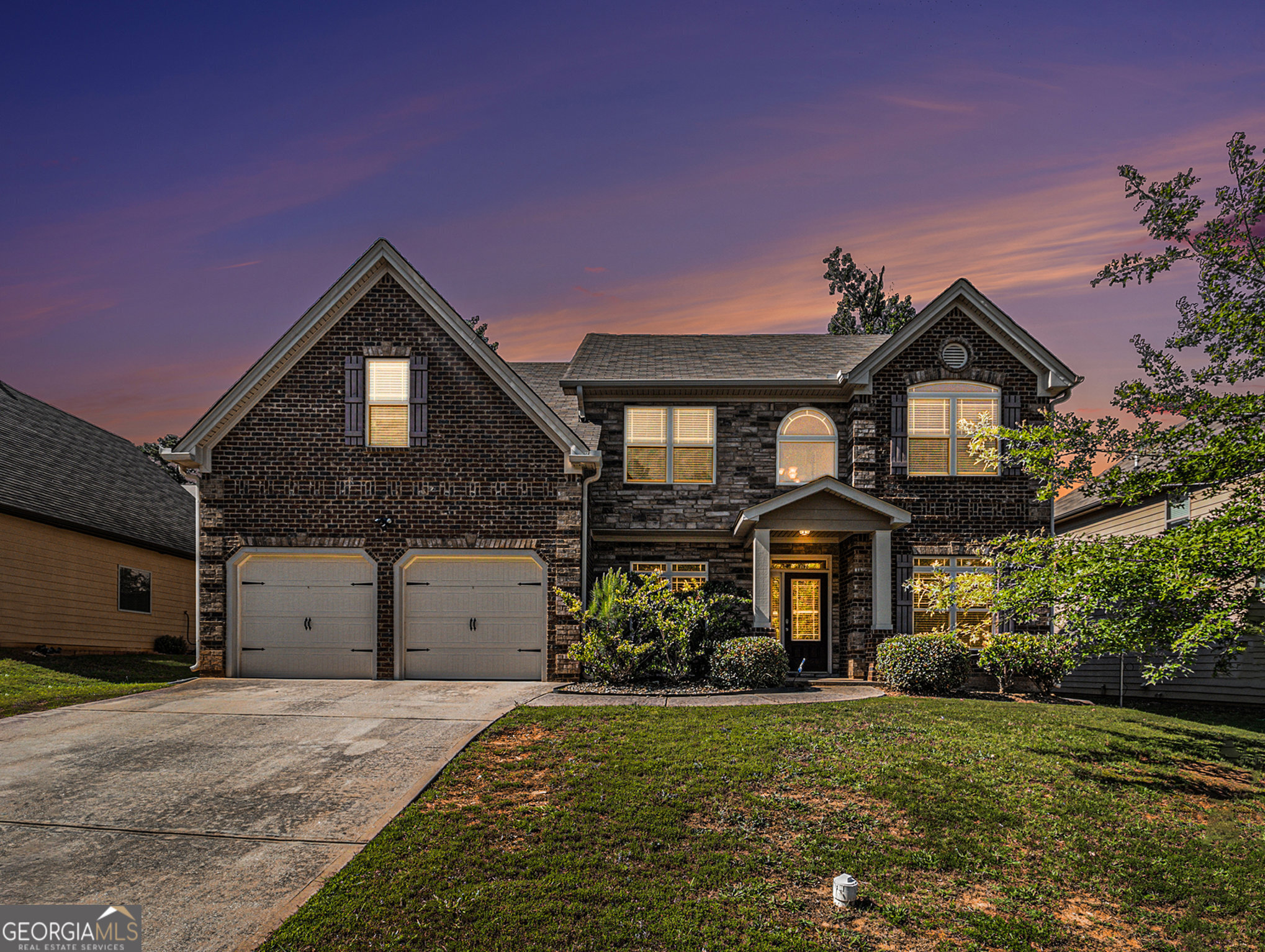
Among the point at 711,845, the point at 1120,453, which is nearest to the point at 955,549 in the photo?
the point at 1120,453

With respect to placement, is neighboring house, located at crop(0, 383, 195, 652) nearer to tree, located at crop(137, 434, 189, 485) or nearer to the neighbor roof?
the neighbor roof

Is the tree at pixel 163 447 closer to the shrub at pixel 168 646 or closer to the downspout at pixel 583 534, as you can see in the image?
the shrub at pixel 168 646

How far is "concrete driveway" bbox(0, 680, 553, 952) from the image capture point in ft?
18.6

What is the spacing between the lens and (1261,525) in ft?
28.5

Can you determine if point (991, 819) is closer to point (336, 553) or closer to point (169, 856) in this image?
point (169, 856)

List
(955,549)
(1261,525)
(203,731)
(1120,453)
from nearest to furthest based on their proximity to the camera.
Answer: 1. (1261,525)
2. (203,731)
3. (1120,453)
4. (955,549)

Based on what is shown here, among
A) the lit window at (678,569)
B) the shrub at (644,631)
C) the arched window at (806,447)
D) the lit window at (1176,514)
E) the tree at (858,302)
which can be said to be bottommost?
the shrub at (644,631)

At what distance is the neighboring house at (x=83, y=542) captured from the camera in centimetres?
1708

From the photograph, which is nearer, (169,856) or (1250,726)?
(169,856)

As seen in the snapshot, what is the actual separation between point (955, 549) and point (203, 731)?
1378 cm

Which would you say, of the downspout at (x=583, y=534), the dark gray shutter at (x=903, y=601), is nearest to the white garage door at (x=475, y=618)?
the downspout at (x=583, y=534)

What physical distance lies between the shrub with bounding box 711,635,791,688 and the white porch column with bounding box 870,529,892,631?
2.76 m

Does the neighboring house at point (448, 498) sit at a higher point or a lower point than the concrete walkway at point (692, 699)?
higher

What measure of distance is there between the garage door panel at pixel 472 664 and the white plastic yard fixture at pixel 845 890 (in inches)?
355
